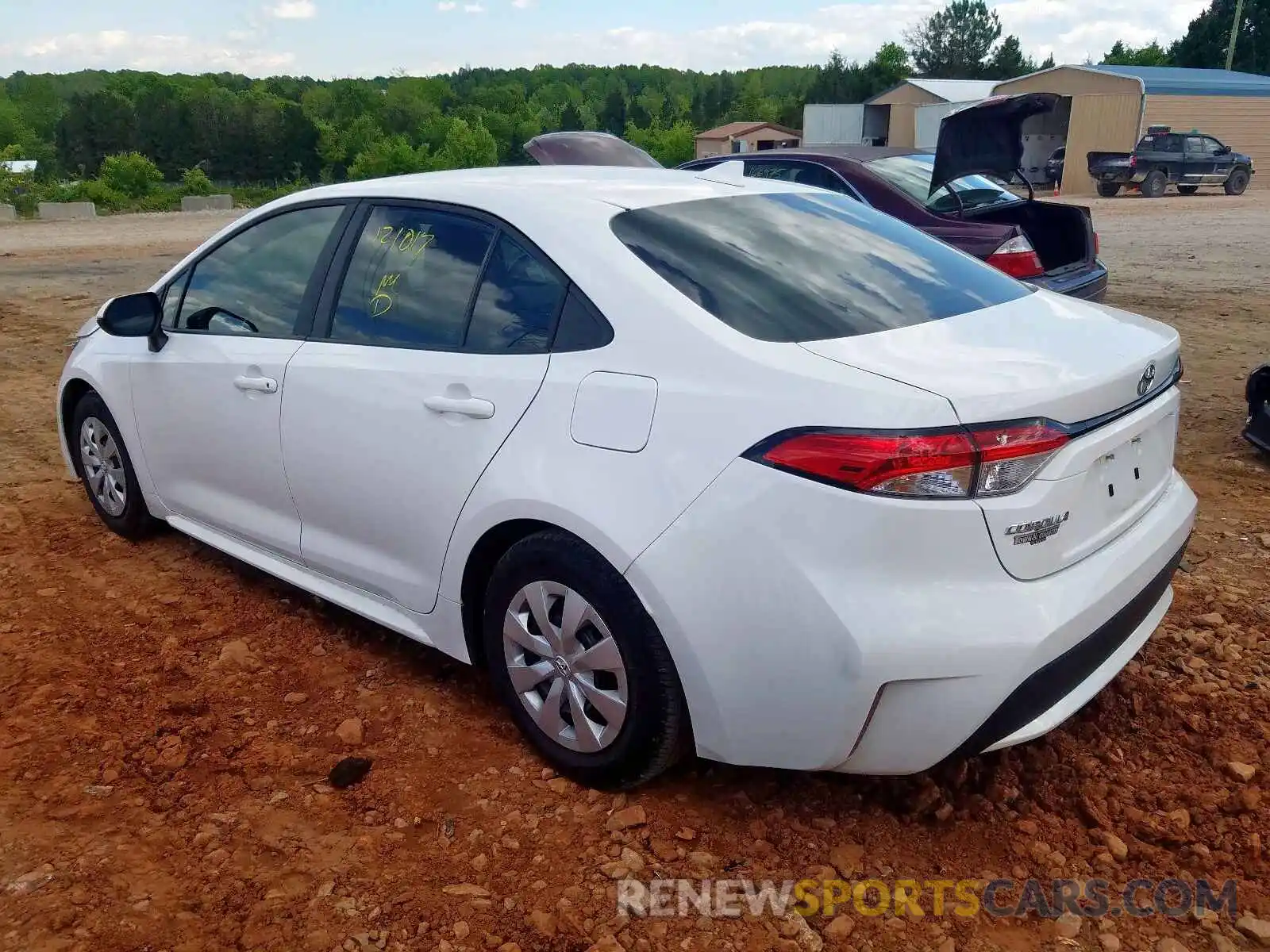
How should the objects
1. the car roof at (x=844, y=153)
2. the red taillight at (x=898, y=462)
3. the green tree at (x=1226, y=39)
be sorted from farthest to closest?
1. the green tree at (x=1226, y=39)
2. the car roof at (x=844, y=153)
3. the red taillight at (x=898, y=462)

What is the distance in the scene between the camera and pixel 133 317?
384cm

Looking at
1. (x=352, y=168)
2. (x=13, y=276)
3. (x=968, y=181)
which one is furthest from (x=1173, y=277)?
(x=352, y=168)

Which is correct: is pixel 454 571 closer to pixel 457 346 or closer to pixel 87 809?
pixel 457 346

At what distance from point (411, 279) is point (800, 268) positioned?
1.16 metres

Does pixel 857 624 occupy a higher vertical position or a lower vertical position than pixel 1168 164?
higher

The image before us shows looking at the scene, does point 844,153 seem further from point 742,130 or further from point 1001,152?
point 742,130

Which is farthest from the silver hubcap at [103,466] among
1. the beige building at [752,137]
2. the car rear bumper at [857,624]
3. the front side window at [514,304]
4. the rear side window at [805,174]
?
the beige building at [752,137]

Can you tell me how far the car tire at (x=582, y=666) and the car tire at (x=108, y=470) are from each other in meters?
2.24

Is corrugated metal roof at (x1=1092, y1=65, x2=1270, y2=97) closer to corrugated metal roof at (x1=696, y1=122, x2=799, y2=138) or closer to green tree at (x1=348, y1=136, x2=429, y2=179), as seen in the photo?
corrugated metal roof at (x1=696, y1=122, x2=799, y2=138)

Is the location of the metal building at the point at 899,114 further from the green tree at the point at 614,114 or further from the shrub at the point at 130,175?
the green tree at the point at 614,114

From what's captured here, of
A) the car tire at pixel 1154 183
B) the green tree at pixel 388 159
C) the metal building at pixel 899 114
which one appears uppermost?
the metal building at pixel 899 114

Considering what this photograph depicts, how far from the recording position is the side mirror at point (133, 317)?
3822mm

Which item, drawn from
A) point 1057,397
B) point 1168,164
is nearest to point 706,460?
point 1057,397

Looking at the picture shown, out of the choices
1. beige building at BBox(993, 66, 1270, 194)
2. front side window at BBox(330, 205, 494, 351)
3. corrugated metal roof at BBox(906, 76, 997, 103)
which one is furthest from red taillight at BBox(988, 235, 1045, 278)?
corrugated metal roof at BBox(906, 76, 997, 103)
